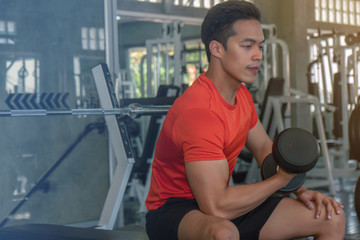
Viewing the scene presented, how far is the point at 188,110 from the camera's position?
152 cm

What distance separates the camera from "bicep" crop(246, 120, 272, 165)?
71.2 inches

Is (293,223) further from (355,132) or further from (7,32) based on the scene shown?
(7,32)

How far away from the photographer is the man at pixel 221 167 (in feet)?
4.75

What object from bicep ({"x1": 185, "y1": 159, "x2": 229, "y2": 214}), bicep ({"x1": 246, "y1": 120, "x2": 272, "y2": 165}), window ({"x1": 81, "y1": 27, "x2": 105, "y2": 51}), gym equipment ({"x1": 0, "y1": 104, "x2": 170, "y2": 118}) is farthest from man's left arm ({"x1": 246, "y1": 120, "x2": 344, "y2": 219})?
window ({"x1": 81, "y1": 27, "x2": 105, "y2": 51})

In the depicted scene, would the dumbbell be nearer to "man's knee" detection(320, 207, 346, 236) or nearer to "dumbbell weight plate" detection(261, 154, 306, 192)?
"dumbbell weight plate" detection(261, 154, 306, 192)

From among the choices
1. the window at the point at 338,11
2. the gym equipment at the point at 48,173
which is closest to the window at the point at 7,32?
the gym equipment at the point at 48,173

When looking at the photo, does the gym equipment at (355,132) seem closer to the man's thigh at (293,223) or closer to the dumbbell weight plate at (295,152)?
the man's thigh at (293,223)

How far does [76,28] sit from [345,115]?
332 cm

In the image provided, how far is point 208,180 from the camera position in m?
1.43

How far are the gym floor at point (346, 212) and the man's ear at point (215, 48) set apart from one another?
4.56ft

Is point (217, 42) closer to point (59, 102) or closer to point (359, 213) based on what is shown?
point (359, 213)

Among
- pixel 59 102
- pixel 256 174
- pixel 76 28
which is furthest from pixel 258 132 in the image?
pixel 256 174

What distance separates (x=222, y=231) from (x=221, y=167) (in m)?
0.17

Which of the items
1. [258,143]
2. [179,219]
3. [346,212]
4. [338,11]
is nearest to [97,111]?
[258,143]
